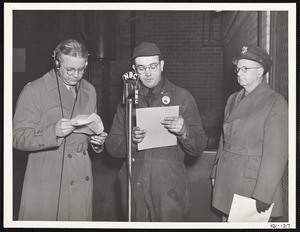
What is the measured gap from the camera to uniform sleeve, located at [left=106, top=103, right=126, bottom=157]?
6.16 ft

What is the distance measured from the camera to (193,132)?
188 cm

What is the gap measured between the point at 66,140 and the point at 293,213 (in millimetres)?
1316

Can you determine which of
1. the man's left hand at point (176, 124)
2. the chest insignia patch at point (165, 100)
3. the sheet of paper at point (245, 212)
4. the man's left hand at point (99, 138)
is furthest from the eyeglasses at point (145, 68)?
the sheet of paper at point (245, 212)

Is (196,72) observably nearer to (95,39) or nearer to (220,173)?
(95,39)

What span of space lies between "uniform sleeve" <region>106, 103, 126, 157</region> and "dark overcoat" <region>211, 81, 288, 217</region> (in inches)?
21.5

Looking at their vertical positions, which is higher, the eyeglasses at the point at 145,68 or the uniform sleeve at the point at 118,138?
the eyeglasses at the point at 145,68

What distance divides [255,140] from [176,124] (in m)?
0.40

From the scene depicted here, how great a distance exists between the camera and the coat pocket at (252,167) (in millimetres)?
1739

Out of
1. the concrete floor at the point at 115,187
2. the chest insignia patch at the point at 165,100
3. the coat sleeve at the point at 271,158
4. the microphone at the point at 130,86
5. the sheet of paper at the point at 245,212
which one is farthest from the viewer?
the concrete floor at the point at 115,187

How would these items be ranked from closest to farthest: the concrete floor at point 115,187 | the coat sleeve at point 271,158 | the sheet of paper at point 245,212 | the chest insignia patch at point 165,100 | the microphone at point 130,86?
the microphone at point 130,86 < the coat sleeve at point 271,158 < the sheet of paper at point 245,212 < the chest insignia patch at point 165,100 < the concrete floor at point 115,187

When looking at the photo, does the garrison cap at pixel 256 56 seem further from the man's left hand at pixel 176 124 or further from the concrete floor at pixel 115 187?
the concrete floor at pixel 115 187

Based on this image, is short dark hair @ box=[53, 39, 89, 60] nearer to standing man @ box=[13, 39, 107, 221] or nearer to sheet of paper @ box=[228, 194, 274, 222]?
standing man @ box=[13, 39, 107, 221]

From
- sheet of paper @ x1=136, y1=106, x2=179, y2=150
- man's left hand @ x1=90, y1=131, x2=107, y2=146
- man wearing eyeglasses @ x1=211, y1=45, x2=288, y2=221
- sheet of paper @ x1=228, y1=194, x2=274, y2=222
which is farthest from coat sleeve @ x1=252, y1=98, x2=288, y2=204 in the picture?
man's left hand @ x1=90, y1=131, x2=107, y2=146

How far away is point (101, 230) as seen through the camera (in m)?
1.97
